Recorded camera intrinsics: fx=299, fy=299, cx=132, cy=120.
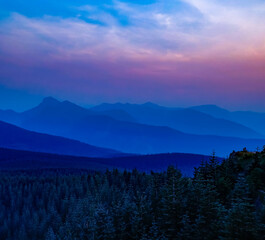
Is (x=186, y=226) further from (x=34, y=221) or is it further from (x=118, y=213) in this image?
(x=34, y=221)

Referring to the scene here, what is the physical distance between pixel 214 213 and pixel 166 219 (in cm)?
518

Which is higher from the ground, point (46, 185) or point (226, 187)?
point (226, 187)

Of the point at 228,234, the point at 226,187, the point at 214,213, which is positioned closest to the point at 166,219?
the point at 214,213

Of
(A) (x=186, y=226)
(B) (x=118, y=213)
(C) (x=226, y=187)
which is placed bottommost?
(B) (x=118, y=213)

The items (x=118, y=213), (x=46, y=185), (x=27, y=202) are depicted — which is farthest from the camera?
(x=46, y=185)

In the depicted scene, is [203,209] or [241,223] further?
[203,209]

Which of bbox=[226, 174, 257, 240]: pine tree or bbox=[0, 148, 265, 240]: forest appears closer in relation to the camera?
bbox=[226, 174, 257, 240]: pine tree

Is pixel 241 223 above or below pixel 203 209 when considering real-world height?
above

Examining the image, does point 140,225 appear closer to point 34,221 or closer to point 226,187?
point 226,187

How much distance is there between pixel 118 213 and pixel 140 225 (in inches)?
291

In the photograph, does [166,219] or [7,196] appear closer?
[166,219]

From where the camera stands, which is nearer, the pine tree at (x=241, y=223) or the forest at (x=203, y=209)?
the pine tree at (x=241, y=223)

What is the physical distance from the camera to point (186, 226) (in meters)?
23.6

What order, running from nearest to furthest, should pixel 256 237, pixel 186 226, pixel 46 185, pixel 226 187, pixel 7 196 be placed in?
pixel 256 237
pixel 186 226
pixel 226 187
pixel 7 196
pixel 46 185
